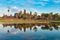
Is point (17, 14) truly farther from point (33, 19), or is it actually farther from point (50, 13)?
point (50, 13)

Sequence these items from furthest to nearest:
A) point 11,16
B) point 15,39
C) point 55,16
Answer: point 55,16 < point 11,16 < point 15,39

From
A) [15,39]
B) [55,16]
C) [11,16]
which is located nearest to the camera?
[15,39]

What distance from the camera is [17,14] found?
39.7m

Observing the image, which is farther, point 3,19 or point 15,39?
point 3,19

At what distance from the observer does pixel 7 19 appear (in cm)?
4056

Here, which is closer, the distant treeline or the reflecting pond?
the reflecting pond

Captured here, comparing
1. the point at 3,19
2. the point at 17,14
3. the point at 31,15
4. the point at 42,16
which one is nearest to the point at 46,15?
the point at 42,16

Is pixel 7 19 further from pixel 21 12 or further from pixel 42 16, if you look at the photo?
pixel 42 16

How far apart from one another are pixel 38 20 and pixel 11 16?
6.33 m

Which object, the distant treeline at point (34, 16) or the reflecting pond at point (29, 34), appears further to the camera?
the distant treeline at point (34, 16)

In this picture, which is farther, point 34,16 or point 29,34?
point 34,16

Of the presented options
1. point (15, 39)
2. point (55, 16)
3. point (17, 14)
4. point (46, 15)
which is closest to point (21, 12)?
point (17, 14)

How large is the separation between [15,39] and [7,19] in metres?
26.2

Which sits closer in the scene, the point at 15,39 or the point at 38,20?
the point at 15,39
